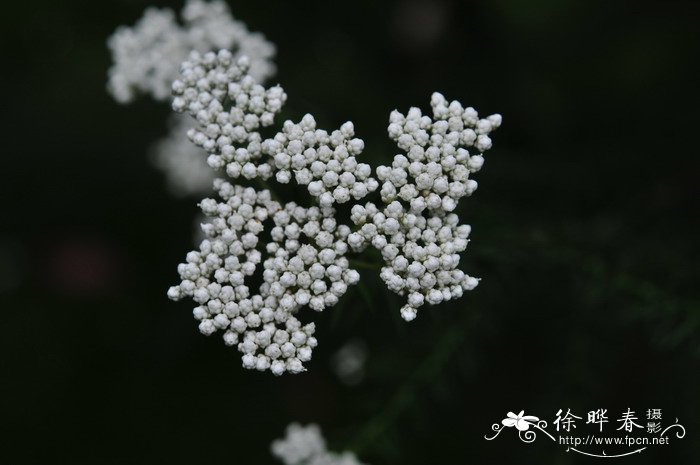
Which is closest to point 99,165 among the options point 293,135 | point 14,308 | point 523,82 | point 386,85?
point 14,308

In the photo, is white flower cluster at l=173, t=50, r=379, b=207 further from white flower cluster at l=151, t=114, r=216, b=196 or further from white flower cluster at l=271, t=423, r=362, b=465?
white flower cluster at l=151, t=114, r=216, b=196

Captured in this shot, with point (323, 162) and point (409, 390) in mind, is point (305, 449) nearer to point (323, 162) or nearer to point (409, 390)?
point (409, 390)

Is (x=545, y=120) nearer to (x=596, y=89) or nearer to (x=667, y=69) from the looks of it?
(x=596, y=89)

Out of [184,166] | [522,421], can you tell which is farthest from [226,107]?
[522,421]

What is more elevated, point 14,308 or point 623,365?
point 14,308

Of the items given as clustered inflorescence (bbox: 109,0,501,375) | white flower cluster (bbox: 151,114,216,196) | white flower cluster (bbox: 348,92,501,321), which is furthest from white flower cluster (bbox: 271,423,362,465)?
white flower cluster (bbox: 151,114,216,196)

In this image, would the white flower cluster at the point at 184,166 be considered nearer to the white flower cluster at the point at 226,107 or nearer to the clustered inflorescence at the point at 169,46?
the clustered inflorescence at the point at 169,46

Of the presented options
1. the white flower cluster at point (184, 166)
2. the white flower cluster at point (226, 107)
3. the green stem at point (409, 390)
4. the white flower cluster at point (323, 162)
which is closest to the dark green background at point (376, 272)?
the green stem at point (409, 390)
